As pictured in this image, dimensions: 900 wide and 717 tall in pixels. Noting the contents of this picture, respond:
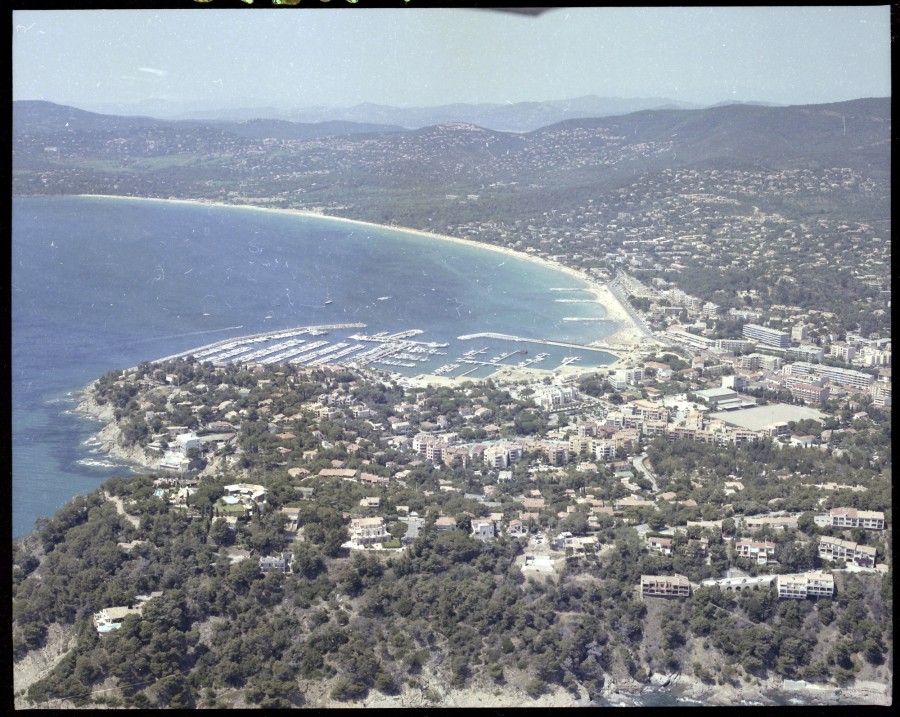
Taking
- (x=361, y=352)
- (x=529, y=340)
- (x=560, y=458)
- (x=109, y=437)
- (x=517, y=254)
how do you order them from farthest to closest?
(x=517, y=254), (x=529, y=340), (x=361, y=352), (x=109, y=437), (x=560, y=458)

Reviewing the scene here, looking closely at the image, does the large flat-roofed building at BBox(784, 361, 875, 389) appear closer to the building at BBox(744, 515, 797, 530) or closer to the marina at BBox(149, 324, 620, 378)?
the marina at BBox(149, 324, 620, 378)

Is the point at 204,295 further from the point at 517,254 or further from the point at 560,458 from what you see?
the point at 560,458

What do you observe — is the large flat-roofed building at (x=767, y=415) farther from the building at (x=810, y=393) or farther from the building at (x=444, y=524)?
the building at (x=444, y=524)

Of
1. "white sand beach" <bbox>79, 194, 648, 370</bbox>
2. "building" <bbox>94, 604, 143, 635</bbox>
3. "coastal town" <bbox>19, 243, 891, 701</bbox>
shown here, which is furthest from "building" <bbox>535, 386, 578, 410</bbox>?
"building" <bbox>94, 604, 143, 635</bbox>

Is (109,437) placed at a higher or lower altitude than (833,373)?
lower

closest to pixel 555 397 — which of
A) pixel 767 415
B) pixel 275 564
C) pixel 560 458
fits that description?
pixel 560 458

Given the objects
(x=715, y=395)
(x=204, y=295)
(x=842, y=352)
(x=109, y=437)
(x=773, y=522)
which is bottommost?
(x=773, y=522)
